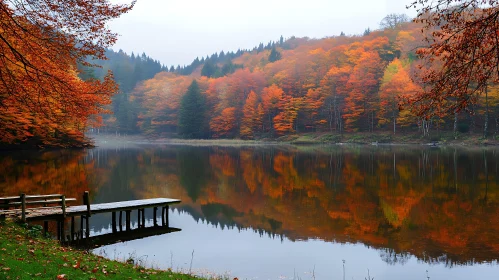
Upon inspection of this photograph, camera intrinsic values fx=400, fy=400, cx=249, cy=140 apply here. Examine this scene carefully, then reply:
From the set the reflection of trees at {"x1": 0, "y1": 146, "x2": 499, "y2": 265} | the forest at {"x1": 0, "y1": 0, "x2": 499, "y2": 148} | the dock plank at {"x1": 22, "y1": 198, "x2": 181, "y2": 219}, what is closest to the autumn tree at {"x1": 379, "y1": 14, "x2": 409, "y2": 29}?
the forest at {"x1": 0, "y1": 0, "x2": 499, "y2": 148}

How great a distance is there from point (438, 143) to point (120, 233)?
5166cm

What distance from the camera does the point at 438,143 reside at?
56.1 m

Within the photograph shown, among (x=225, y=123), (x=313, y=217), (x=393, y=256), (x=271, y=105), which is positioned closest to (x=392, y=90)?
(x=271, y=105)

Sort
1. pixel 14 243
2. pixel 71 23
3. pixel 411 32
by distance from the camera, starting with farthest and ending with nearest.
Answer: pixel 411 32 → pixel 71 23 → pixel 14 243

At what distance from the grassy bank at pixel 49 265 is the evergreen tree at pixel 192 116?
81.3 meters

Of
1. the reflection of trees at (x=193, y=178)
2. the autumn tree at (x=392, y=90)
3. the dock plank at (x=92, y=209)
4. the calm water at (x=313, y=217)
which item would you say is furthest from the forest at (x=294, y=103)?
the reflection of trees at (x=193, y=178)

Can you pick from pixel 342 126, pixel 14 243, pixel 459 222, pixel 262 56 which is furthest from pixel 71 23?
pixel 262 56

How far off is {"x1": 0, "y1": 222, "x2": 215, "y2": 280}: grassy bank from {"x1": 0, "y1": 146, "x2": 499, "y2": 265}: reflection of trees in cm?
729

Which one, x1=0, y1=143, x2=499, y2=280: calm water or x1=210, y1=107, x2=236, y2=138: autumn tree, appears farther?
x1=210, y1=107, x2=236, y2=138: autumn tree

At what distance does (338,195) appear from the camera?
2198 cm

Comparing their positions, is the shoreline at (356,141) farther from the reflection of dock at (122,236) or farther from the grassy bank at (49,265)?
the grassy bank at (49,265)

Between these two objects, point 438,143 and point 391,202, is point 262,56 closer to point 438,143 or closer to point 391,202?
point 438,143

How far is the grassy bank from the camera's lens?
733cm

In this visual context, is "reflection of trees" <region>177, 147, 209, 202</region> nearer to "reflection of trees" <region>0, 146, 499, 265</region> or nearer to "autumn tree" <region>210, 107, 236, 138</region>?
"reflection of trees" <region>0, 146, 499, 265</region>
